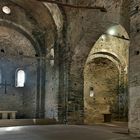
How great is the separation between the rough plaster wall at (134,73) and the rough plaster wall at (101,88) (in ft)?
36.8

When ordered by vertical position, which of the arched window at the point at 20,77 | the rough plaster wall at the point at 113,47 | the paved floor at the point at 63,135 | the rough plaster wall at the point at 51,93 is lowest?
the paved floor at the point at 63,135

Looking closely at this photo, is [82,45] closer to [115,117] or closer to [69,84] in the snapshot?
[69,84]

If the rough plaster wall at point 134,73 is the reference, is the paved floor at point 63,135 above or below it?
below

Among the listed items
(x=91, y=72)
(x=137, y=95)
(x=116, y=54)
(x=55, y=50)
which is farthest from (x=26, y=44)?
(x=137, y=95)

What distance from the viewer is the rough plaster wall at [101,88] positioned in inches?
800

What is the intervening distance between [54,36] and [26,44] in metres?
3.44

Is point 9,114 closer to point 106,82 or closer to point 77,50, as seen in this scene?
point 77,50

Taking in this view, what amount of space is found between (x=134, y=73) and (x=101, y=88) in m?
12.0

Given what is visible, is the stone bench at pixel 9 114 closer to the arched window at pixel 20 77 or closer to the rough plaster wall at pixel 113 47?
the arched window at pixel 20 77

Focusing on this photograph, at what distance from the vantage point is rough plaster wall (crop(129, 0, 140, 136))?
8.67 metres

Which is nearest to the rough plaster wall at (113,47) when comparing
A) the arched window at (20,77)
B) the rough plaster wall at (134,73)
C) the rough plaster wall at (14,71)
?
the rough plaster wall at (14,71)

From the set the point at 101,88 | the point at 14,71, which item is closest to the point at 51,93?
the point at 14,71

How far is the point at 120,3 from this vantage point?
36.0 ft

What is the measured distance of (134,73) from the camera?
902 cm
